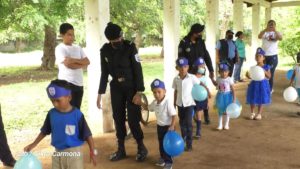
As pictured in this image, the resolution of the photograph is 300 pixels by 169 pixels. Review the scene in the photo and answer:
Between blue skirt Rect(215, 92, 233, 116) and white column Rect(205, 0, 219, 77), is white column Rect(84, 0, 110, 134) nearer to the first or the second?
blue skirt Rect(215, 92, 233, 116)

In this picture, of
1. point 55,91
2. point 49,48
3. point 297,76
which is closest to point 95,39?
point 55,91

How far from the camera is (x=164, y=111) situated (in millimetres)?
5125

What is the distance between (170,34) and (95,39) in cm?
254

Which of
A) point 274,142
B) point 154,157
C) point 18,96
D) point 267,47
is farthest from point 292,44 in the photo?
point 154,157

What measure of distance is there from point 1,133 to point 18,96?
8.38 meters

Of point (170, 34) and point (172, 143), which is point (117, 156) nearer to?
point (172, 143)

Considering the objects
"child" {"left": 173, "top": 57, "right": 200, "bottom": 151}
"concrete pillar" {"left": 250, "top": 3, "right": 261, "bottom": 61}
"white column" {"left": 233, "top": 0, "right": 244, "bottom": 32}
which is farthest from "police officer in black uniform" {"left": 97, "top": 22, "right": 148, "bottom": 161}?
"concrete pillar" {"left": 250, "top": 3, "right": 261, "bottom": 61}

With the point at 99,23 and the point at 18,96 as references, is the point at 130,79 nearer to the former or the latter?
the point at 99,23

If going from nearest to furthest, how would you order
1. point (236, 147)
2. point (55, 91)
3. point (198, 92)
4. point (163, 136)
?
1. point (55, 91)
2. point (163, 136)
3. point (198, 92)
4. point (236, 147)

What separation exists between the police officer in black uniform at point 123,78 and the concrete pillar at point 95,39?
143 centimetres

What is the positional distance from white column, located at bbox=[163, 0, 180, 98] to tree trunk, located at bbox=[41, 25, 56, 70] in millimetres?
12750

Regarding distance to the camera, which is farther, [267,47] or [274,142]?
[267,47]

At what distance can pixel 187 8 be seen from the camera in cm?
2436

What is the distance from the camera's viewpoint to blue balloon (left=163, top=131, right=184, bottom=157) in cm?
492
